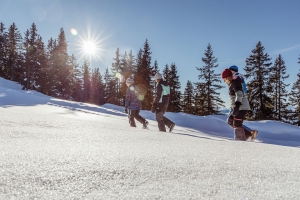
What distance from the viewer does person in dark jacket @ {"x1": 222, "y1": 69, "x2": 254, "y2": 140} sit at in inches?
179

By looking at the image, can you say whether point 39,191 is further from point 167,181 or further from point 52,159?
point 167,181

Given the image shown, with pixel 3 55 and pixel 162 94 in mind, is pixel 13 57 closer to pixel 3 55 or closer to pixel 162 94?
pixel 3 55

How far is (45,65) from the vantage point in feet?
116

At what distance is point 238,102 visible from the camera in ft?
14.7

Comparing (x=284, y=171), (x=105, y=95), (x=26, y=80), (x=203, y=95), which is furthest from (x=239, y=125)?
(x=105, y=95)

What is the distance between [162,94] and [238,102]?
7.43ft

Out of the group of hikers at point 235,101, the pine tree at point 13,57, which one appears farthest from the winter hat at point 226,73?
the pine tree at point 13,57

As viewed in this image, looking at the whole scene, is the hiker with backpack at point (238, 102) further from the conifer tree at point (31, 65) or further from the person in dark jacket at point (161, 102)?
the conifer tree at point (31, 65)

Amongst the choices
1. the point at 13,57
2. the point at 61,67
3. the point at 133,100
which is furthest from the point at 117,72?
the point at 133,100

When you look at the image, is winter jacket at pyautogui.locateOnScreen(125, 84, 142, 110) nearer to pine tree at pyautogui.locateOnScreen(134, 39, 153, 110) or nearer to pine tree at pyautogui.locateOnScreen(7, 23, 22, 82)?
pine tree at pyautogui.locateOnScreen(134, 39, 153, 110)

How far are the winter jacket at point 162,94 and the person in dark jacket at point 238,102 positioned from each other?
1.78 m

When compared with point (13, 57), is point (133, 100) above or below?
below

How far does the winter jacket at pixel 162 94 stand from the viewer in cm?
608

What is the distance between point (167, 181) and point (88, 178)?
50 cm
